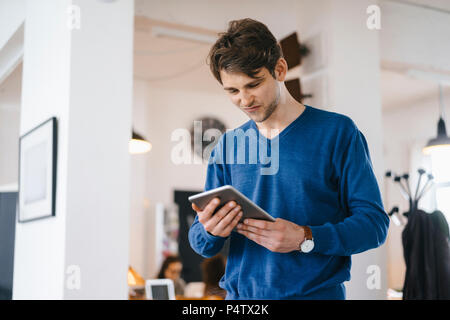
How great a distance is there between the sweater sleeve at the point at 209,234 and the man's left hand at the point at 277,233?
0.33 feet

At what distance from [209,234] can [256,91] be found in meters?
0.30

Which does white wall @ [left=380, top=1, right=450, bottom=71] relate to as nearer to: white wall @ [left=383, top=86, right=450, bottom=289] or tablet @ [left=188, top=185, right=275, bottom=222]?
tablet @ [left=188, top=185, right=275, bottom=222]

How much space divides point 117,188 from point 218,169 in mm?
945

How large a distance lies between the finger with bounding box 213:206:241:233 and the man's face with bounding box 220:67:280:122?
0.21m

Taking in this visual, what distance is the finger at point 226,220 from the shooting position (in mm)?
921

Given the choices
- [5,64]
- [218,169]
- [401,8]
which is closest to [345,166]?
[218,169]

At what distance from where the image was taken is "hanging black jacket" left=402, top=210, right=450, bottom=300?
77.0 inches

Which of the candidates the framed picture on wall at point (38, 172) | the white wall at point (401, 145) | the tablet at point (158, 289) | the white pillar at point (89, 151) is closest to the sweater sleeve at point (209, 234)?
the white pillar at point (89, 151)

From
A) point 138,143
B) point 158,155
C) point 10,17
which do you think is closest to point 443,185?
point 138,143

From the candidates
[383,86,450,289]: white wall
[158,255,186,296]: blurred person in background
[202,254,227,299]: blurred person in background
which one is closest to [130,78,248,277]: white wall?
[158,255,186,296]: blurred person in background

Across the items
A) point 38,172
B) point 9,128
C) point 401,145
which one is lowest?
point 38,172

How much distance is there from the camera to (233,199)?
0.91m

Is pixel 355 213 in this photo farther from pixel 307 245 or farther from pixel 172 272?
pixel 172 272

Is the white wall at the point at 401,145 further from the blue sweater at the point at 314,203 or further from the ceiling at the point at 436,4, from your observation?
the blue sweater at the point at 314,203
